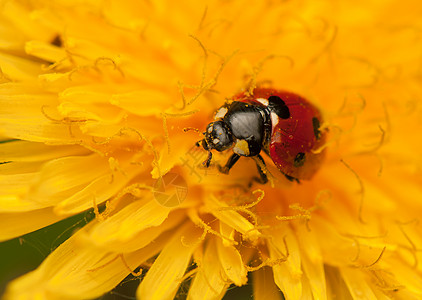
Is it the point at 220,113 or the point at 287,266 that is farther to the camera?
the point at 220,113

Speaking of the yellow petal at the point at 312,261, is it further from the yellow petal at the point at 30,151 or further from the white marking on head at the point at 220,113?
the yellow petal at the point at 30,151

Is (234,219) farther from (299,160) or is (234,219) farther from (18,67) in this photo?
(18,67)

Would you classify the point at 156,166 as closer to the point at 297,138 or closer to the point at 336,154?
the point at 297,138

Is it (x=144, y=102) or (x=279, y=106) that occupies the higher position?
(x=279, y=106)

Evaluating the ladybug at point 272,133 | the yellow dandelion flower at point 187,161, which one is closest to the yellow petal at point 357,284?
the yellow dandelion flower at point 187,161

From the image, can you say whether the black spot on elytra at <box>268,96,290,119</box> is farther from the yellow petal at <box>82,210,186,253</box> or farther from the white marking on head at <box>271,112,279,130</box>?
the yellow petal at <box>82,210,186,253</box>

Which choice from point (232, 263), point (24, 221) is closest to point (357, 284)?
point (232, 263)
